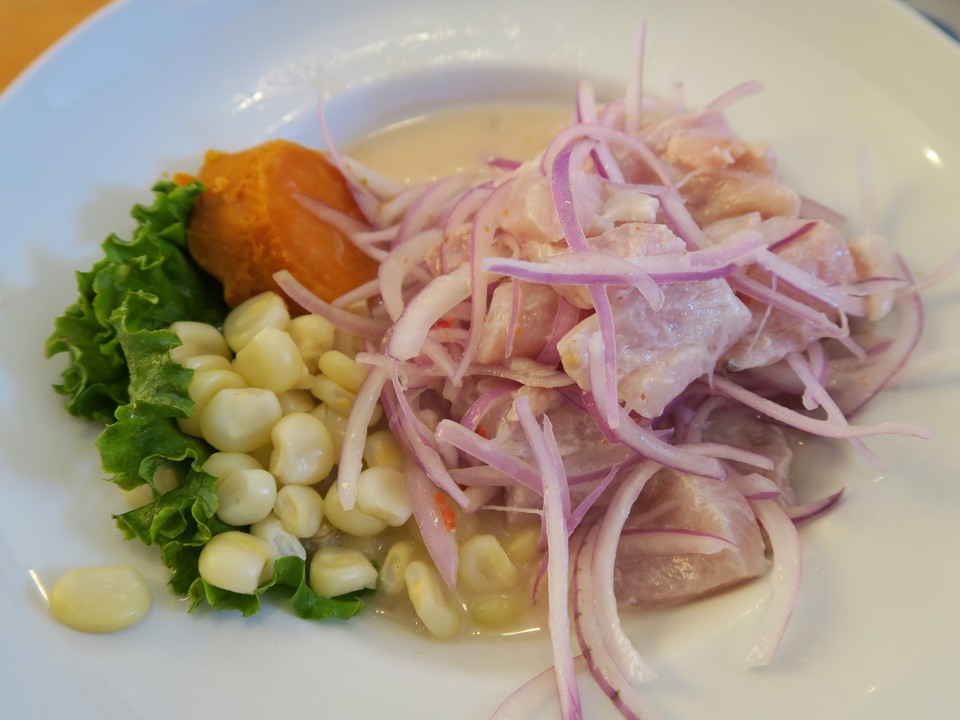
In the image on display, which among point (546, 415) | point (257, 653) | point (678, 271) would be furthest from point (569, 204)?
point (257, 653)

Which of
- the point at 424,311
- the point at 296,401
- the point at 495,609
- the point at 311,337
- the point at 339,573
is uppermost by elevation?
the point at 424,311

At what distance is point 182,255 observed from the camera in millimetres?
2281

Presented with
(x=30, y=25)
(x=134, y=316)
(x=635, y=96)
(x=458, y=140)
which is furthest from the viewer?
(x=30, y=25)

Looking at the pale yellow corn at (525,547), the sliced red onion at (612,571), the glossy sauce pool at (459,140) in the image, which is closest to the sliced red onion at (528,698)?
the sliced red onion at (612,571)

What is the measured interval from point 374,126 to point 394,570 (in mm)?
1768

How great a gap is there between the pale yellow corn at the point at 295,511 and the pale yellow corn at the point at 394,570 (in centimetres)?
22

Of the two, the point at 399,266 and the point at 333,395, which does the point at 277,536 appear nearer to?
the point at 333,395

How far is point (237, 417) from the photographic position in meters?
1.90

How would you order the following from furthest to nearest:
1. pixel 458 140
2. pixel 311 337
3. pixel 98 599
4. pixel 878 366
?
pixel 458 140 < pixel 311 337 < pixel 878 366 < pixel 98 599

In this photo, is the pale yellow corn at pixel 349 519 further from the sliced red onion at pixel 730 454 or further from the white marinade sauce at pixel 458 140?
the white marinade sauce at pixel 458 140

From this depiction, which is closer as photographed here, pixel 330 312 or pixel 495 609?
pixel 495 609

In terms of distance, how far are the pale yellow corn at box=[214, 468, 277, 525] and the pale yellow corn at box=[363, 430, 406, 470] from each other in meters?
0.32

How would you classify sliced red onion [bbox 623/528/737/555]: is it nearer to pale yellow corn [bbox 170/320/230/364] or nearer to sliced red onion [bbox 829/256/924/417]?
sliced red onion [bbox 829/256/924/417]

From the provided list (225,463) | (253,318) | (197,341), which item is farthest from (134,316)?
(225,463)
